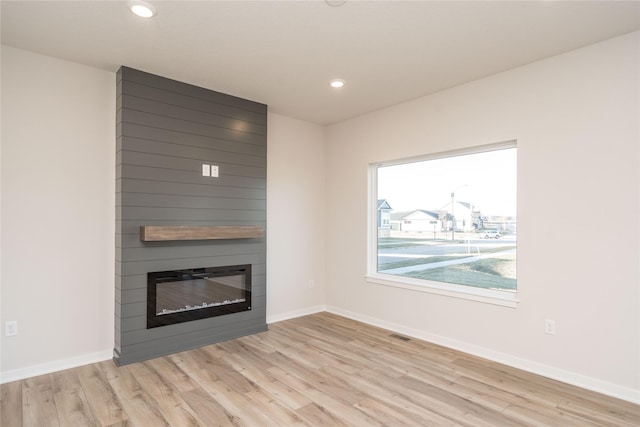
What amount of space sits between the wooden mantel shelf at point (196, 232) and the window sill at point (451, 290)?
1.62 meters

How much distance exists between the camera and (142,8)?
2.34 m

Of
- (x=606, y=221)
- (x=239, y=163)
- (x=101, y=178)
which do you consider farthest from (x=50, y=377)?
(x=606, y=221)

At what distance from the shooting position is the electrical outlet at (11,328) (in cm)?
285

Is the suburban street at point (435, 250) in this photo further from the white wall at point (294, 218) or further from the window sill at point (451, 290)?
the white wall at point (294, 218)

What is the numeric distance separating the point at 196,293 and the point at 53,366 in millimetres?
1286

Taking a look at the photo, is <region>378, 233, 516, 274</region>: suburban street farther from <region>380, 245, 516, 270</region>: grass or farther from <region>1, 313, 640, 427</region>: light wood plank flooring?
<region>1, 313, 640, 427</region>: light wood plank flooring

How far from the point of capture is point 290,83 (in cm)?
361

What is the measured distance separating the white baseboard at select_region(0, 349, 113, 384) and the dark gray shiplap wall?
14cm

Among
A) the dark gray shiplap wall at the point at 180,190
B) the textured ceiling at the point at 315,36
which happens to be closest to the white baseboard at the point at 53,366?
the dark gray shiplap wall at the point at 180,190

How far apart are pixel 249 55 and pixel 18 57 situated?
74.8 inches

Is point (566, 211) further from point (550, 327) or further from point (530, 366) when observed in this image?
point (530, 366)

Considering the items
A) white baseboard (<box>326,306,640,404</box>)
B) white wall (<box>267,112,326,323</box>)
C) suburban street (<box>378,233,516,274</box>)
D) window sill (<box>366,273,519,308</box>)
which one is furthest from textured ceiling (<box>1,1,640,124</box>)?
white baseboard (<box>326,306,640,404</box>)

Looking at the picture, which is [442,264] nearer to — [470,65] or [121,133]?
[470,65]

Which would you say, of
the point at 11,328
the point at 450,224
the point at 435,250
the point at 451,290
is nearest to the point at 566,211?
the point at 450,224
